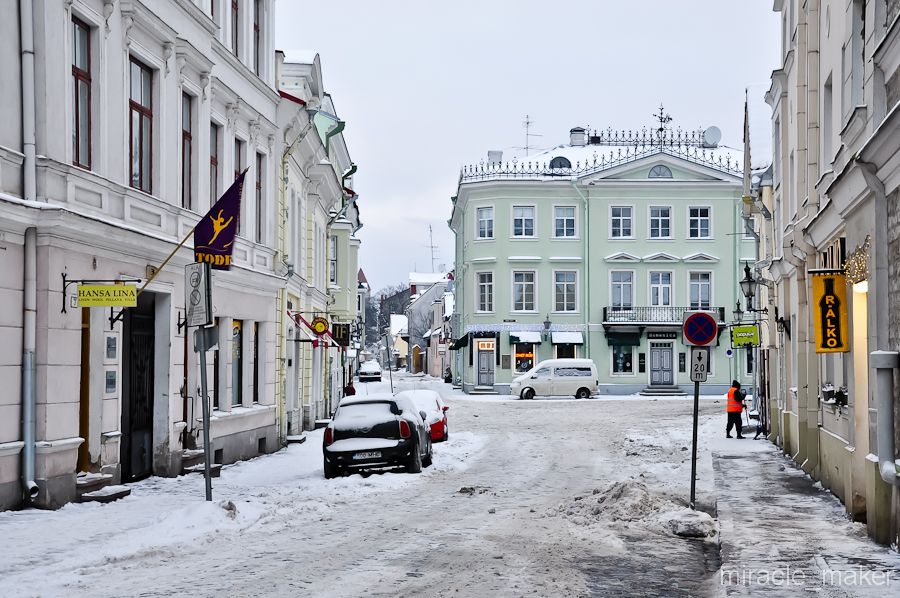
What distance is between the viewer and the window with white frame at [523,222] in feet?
170

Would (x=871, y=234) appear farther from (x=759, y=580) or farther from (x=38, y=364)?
(x=38, y=364)

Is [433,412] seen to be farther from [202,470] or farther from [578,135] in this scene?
[578,135]

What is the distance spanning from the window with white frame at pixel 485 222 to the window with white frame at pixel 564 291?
4.28 m

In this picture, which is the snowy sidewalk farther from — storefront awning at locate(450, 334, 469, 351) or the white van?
storefront awning at locate(450, 334, 469, 351)

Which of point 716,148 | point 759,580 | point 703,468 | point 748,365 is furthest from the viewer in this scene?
point 716,148

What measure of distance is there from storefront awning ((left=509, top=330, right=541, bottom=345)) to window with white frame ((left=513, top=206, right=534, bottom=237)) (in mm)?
5384

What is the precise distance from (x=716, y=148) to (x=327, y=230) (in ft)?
99.5

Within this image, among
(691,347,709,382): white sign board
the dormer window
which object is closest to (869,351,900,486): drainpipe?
(691,347,709,382): white sign board

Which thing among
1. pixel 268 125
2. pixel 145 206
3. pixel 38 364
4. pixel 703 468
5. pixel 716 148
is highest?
pixel 716 148

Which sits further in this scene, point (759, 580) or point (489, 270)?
point (489, 270)

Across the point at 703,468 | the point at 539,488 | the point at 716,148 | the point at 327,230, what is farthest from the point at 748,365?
the point at 539,488

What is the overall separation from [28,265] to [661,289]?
4361 centimetres

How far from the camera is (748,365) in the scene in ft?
170

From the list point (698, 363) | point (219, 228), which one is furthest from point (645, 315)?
point (219, 228)
